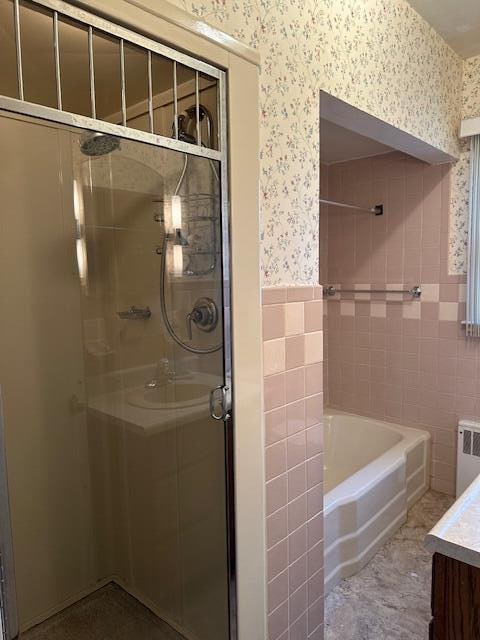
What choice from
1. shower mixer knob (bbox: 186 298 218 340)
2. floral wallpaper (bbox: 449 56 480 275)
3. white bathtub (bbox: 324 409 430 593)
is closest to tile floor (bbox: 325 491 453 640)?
white bathtub (bbox: 324 409 430 593)

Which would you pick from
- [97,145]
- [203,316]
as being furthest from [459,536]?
[97,145]

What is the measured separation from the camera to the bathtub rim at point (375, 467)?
206 centimetres

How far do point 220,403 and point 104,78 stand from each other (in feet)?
2.99

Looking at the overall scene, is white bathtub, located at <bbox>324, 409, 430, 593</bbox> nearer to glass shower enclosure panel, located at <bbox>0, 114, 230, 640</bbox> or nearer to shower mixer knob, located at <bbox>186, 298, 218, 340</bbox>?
glass shower enclosure panel, located at <bbox>0, 114, 230, 640</bbox>

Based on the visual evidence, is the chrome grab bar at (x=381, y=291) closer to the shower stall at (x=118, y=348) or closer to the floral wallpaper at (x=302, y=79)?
the floral wallpaper at (x=302, y=79)

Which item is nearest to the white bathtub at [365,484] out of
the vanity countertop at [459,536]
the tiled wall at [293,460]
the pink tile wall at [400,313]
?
the pink tile wall at [400,313]

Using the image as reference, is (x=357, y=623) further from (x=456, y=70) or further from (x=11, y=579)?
(x=456, y=70)

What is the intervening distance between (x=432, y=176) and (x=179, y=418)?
216 cm

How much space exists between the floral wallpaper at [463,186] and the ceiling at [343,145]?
1.47 feet

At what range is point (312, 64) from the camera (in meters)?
1.42

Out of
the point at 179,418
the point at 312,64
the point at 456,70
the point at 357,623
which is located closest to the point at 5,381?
the point at 179,418

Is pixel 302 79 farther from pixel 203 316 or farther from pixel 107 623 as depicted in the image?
pixel 107 623

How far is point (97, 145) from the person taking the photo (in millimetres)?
1340

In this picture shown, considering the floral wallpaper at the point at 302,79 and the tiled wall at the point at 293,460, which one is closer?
the floral wallpaper at the point at 302,79
